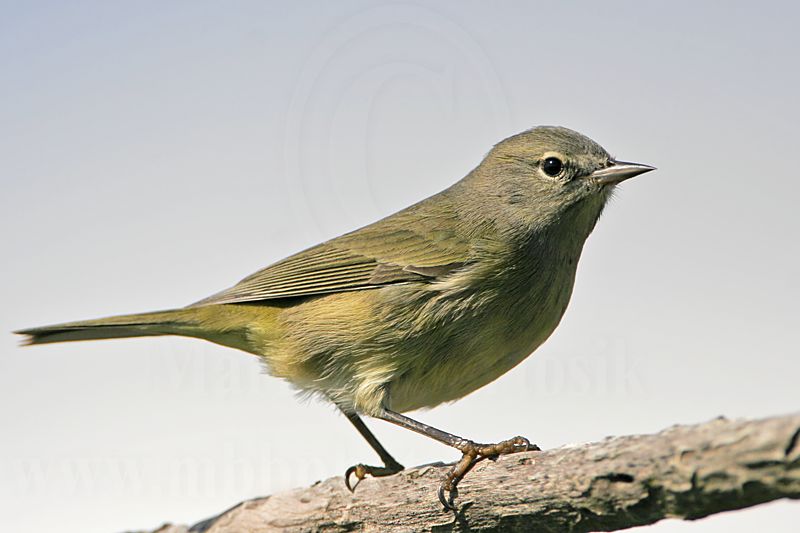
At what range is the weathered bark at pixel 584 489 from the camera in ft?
8.34

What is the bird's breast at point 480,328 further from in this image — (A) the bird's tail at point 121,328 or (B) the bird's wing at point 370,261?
(A) the bird's tail at point 121,328

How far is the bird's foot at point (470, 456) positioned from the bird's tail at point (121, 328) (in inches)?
82.8

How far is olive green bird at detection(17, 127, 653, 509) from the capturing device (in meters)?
4.52

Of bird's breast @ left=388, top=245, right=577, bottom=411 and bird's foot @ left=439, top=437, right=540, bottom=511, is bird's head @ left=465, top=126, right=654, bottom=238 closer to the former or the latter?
bird's breast @ left=388, top=245, right=577, bottom=411

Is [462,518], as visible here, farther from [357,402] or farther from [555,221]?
[555,221]

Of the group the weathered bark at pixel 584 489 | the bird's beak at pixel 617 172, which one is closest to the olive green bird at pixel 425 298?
the bird's beak at pixel 617 172

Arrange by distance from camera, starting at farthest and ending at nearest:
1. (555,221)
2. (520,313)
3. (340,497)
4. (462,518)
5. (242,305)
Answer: (242,305) < (555,221) < (520,313) < (340,497) < (462,518)

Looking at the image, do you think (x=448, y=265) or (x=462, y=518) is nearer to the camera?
(x=462, y=518)

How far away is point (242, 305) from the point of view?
17.0 ft

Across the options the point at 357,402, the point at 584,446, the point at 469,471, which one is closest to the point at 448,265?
the point at 357,402

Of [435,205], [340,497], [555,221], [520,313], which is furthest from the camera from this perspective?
[435,205]


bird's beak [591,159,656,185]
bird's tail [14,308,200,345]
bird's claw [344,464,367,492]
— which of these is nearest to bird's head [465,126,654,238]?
bird's beak [591,159,656,185]

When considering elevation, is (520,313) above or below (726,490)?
above

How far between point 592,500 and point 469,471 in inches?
31.2
